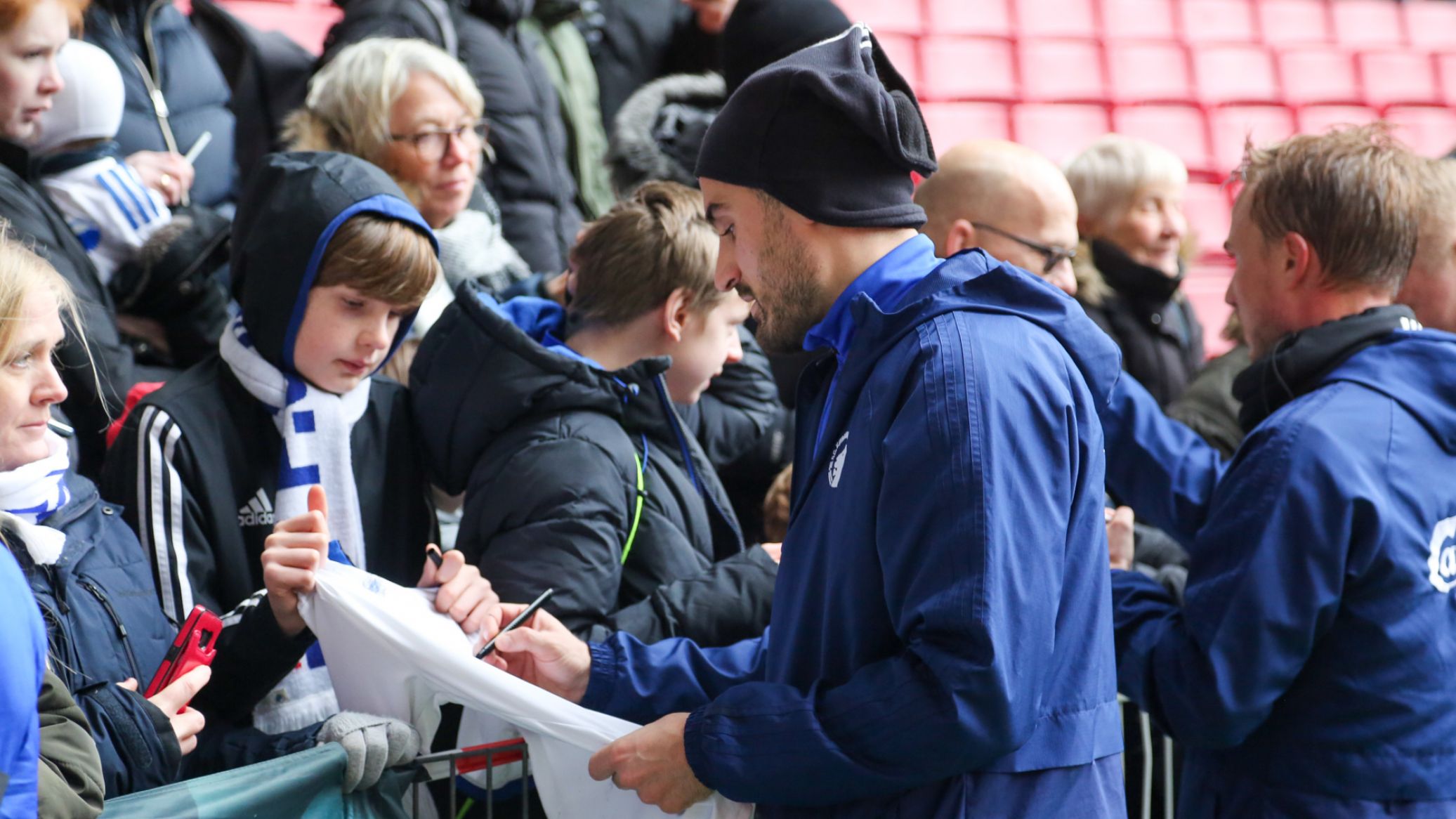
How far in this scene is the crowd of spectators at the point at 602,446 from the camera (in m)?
1.76

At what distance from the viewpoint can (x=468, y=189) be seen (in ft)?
11.1

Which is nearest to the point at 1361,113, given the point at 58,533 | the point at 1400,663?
the point at 1400,663

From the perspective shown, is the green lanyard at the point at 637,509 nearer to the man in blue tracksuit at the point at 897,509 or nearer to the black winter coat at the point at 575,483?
the black winter coat at the point at 575,483

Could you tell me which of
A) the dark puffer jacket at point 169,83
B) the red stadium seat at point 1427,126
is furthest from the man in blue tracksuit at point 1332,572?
the red stadium seat at point 1427,126

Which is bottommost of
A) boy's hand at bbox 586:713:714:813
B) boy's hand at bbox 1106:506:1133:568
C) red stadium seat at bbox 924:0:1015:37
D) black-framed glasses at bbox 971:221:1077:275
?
boy's hand at bbox 1106:506:1133:568

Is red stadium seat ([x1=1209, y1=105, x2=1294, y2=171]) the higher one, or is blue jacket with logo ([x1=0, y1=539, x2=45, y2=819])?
blue jacket with logo ([x1=0, y1=539, x2=45, y2=819])

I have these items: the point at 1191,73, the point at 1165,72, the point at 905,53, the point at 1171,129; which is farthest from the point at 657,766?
the point at 1191,73

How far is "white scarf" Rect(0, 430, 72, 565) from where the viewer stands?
5.78 ft

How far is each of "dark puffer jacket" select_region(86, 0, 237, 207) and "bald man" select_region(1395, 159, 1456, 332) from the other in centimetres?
309

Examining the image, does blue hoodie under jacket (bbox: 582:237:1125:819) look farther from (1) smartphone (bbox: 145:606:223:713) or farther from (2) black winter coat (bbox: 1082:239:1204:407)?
(2) black winter coat (bbox: 1082:239:1204:407)

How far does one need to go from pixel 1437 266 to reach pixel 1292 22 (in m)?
6.75

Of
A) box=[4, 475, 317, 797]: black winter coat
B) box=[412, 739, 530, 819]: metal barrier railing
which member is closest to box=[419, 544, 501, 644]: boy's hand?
box=[412, 739, 530, 819]: metal barrier railing

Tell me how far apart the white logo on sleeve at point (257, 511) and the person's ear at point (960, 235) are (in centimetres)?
147

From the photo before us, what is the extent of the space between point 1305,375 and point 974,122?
16.8 ft
